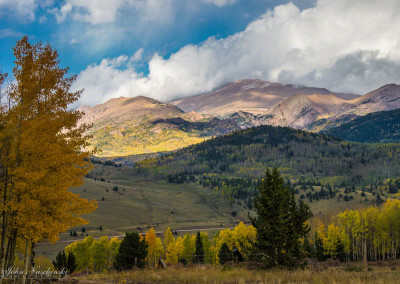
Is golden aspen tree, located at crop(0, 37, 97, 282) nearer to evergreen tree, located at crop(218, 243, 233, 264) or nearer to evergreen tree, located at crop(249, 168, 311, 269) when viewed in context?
evergreen tree, located at crop(249, 168, 311, 269)

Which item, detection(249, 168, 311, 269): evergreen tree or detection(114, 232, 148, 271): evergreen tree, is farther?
detection(114, 232, 148, 271): evergreen tree

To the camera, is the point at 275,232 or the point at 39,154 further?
the point at 275,232

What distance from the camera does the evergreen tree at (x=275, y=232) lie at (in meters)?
24.4

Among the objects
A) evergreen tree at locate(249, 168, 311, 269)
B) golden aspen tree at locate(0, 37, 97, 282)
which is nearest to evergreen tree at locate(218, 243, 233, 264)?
evergreen tree at locate(249, 168, 311, 269)

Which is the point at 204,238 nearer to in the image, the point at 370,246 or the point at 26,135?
the point at 370,246

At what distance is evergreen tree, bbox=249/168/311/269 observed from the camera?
960 inches

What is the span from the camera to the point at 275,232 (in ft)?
81.1

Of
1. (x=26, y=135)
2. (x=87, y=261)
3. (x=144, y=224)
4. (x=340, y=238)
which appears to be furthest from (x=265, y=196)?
(x=144, y=224)

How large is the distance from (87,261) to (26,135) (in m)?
81.2

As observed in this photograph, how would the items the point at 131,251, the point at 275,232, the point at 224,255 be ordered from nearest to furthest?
the point at 275,232 → the point at 131,251 → the point at 224,255

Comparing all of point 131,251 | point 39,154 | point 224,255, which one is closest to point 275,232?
point 39,154

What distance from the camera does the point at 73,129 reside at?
22531mm

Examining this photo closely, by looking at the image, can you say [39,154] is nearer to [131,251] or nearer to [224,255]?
[131,251]

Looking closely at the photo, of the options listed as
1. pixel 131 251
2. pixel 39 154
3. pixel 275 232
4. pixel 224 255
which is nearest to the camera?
pixel 39 154
